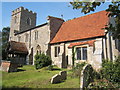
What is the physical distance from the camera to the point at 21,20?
Answer: 42719 mm

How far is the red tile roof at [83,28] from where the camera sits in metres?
20.3

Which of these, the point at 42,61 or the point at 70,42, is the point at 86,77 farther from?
the point at 70,42

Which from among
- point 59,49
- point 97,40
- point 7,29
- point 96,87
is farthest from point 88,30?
point 7,29

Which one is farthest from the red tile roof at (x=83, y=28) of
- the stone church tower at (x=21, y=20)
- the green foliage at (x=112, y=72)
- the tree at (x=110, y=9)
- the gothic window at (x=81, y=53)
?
the stone church tower at (x=21, y=20)

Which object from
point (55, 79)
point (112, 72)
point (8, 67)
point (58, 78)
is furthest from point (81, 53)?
point (8, 67)

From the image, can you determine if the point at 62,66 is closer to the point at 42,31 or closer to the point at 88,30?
the point at 88,30

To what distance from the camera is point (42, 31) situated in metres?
28.3

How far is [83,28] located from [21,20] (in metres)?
26.7

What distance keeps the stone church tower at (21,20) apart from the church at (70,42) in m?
7.32

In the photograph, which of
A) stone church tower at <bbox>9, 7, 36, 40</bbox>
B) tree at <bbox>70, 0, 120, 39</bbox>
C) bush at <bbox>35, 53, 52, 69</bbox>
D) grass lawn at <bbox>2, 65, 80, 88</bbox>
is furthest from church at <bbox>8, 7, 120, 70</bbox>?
tree at <bbox>70, 0, 120, 39</bbox>

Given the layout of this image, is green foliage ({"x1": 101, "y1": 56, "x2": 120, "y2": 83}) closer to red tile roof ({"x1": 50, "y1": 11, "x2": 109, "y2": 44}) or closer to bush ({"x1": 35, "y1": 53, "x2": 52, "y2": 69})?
red tile roof ({"x1": 50, "y1": 11, "x2": 109, "y2": 44})

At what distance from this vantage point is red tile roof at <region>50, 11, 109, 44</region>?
2030 centimetres

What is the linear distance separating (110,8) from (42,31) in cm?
2388

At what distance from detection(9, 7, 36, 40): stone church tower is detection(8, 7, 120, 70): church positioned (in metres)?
7.32
